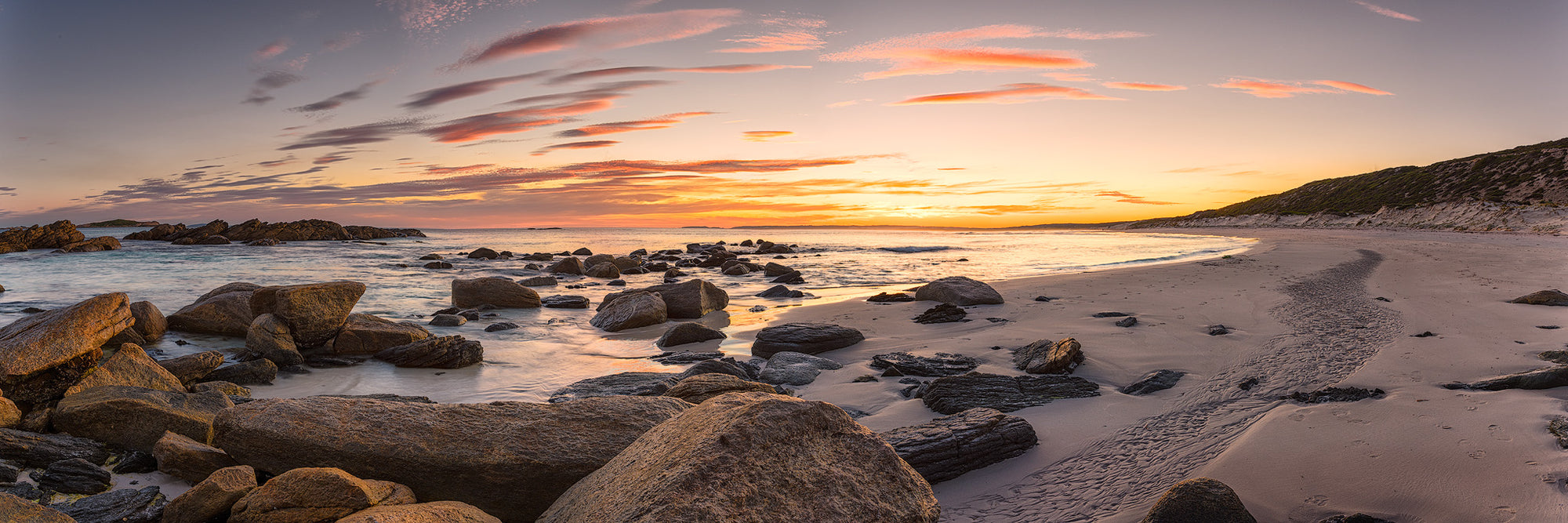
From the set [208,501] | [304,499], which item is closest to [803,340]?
[304,499]

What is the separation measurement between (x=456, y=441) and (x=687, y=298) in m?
8.98

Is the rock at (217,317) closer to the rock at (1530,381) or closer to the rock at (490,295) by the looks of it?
the rock at (490,295)

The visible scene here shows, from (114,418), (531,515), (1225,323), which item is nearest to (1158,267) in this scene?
(1225,323)

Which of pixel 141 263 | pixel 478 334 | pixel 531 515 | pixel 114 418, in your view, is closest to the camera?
pixel 531 515

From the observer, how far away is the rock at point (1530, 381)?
564 cm

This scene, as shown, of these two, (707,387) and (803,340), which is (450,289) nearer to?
(803,340)

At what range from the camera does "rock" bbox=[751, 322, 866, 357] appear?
8988 mm

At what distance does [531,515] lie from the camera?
13.2ft

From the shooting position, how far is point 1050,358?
719 centimetres

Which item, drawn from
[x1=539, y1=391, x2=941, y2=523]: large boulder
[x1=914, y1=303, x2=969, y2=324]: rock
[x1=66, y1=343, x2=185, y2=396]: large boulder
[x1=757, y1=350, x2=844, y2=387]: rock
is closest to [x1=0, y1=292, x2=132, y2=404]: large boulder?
[x1=66, y1=343, x2=185, y2=396]: large boulder

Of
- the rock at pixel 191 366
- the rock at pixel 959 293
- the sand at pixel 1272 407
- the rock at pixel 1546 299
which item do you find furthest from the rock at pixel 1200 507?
the rock at pixel 1546 299

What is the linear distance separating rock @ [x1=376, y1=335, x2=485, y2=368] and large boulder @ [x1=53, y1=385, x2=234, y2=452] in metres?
3.69

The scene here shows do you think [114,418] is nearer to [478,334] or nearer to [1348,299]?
[478,334]

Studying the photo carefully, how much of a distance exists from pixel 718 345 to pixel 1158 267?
54.5 ft
